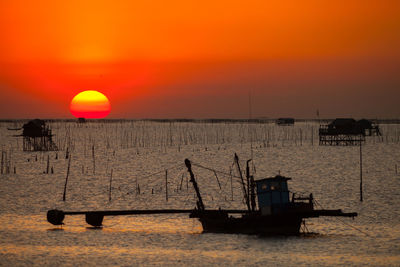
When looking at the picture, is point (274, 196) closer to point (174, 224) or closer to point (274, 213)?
point (274, 213)

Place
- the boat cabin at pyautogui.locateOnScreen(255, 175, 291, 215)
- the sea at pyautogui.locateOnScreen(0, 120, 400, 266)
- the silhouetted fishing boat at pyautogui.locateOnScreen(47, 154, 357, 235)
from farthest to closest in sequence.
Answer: the boat cabin at pyautogui.locateOnScreen(255, 175, 291, 215)
the silhouetted fishing boat at pyautogui.locateOnScreen(47, 154, 357, 235)
the sea at pyautogui.locateOnScreen(0, 120, 400, 266)

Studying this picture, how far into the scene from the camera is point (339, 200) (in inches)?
2013

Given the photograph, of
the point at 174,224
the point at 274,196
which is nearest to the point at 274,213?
the point at 274,196

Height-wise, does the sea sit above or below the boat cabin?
below

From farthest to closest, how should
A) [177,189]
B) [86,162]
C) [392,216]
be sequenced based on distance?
[86,162]
[177,189]
[392,216]

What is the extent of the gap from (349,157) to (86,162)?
4480 centimetres

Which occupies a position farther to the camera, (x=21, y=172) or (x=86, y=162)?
(x=86, y=162)

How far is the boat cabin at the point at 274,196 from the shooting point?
117ft

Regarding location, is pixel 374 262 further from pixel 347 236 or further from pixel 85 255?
pixel 85 255

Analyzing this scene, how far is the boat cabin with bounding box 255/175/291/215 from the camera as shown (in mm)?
35594

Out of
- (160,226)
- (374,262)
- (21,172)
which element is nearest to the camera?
(374,262)

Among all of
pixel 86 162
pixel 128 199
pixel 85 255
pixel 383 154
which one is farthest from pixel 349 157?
pixel 85 255

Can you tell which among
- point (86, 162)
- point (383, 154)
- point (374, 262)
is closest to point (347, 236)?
point (374, 262)

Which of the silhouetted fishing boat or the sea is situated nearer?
the sea
